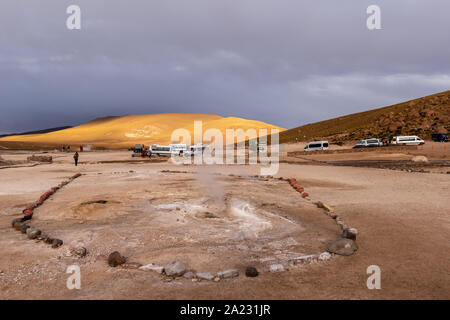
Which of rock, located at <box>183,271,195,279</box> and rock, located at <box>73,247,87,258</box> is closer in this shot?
rock, located at <box>183,271,195,279</box>

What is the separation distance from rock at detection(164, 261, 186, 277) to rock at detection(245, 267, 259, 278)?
115 centimetres

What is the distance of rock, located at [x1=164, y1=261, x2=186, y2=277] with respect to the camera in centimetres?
554

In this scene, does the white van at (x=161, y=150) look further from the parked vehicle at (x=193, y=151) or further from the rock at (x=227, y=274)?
the rock at (x=227, y=274)

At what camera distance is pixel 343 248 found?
6.61 m

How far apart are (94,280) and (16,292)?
45.4 inches

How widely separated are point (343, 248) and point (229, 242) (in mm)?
2562

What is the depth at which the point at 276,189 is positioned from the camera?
15.3 m

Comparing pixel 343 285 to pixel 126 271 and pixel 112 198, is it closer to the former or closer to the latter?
pixel 126 271

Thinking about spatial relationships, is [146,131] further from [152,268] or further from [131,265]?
[152,268]

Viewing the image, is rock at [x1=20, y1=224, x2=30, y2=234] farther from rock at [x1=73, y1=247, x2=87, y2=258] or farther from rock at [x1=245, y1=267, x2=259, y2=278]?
rock at [x1=245, y1=267, x2=259, y2=278]

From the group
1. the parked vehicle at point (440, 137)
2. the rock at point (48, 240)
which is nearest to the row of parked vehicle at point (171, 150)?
the parked vehicle at point (440, 137)

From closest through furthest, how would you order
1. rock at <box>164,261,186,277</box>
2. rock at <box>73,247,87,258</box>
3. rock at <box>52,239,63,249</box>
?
rock at <box>164,261,186,277</box>
rock at <box>73,247,87,258</box>
rock at <box>52,239,63,249</box>

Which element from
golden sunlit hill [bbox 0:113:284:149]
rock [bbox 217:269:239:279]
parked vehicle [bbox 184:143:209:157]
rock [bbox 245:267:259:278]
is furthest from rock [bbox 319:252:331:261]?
golden sunlit hill [bbox 0:113:284:149]

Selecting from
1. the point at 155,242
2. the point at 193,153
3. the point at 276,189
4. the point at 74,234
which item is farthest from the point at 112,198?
the point at 193,153
